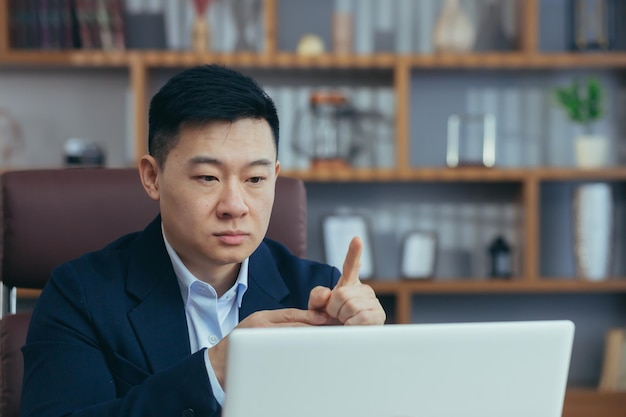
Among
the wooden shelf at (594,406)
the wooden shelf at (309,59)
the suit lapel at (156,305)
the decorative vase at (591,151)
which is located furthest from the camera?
the decorative vase at (591,151)

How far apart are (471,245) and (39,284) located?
7.09ft

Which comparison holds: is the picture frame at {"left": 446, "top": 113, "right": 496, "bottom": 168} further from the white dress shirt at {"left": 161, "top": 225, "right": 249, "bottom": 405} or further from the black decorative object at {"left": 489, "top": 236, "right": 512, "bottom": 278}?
the white dress shirt at {"left": 161, "top": 225, "right": 249, "bottom": 405}

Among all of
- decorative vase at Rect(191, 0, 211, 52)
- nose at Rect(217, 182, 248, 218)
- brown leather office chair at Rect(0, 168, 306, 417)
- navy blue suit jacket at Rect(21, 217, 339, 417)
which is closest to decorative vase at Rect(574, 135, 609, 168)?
decorative vase at Rect(191, 0, 211, 52)

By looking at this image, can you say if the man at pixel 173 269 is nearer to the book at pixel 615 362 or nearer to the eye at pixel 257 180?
the eye at pixel 257 180

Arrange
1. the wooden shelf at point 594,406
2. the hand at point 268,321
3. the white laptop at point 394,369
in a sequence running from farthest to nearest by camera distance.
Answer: the wooden shelf at point 594,406, the hand at point 268,321, the white laptop at point 394,369

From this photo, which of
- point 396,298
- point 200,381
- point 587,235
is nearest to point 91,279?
point 200,381

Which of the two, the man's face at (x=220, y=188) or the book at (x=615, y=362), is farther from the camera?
the book at (x=615, y=362)

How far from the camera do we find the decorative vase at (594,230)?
10.8ft

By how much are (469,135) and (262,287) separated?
A: 2.18m

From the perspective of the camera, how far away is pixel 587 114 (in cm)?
334

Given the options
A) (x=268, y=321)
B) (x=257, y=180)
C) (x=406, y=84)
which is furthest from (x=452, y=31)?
(x=268, y=321)

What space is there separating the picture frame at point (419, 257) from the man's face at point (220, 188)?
2061mm

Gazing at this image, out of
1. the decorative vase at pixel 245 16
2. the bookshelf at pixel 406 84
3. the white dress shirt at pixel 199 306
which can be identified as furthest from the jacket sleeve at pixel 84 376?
the decorative vase at pixel 245 16

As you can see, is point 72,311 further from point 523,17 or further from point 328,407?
point 523,17
